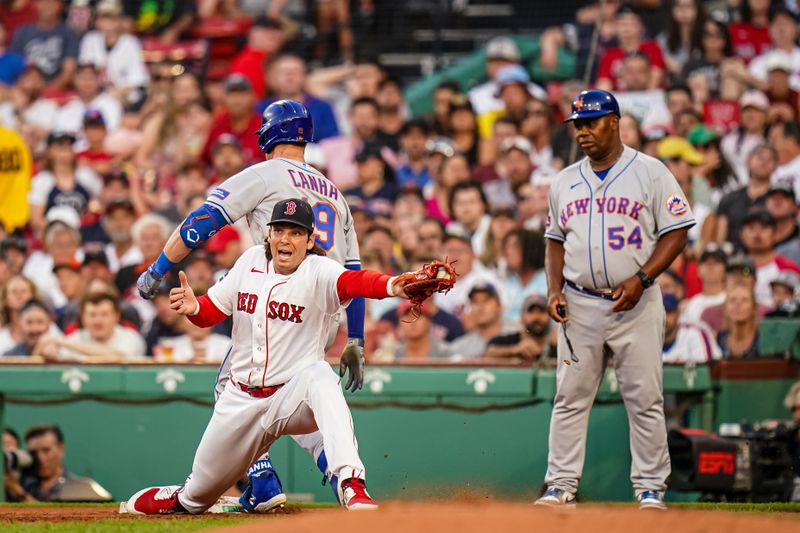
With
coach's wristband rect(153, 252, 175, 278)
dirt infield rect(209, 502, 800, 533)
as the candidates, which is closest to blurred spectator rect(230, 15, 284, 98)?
coach's wristband rect(153, 252, 175, 278)

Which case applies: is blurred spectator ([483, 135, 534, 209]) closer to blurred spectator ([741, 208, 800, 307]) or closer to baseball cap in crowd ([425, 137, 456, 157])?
baseball cap in crowd ([425, 137, 456, 157])

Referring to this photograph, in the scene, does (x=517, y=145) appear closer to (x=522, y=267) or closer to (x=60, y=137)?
(x=522, y=267)

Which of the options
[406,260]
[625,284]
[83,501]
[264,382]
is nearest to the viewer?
[264,382]

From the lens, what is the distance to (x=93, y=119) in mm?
14086

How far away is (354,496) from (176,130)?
887 centimetres

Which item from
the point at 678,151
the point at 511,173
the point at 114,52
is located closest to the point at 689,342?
the point at 678,151

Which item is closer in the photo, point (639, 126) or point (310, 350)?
point (310, 350)

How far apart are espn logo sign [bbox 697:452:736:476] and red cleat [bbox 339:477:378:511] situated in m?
2.91

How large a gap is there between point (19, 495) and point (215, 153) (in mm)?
4584

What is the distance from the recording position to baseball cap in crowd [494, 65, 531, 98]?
13398 millimetres

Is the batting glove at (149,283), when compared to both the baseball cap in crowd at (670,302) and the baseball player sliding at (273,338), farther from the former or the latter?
the baseball cap in crowd at (670,302)

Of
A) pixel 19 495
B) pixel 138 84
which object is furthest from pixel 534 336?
pixel 138 84

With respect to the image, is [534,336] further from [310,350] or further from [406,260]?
[310,350]

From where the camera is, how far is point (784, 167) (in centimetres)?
1167
